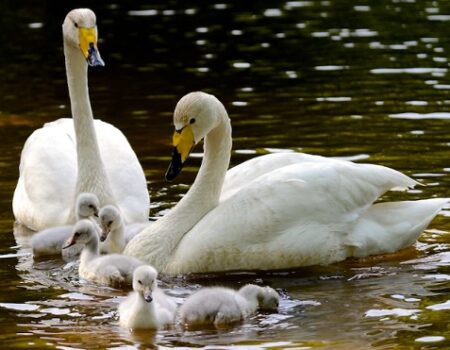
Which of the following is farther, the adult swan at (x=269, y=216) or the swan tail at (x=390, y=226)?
the swan tail at (x=390, y=226)

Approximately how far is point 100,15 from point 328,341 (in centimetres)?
1932

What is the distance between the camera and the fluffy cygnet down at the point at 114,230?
449 inches

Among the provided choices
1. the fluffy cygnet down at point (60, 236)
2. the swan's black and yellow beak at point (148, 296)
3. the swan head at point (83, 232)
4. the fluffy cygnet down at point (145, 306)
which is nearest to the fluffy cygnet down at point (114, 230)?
the swan head at point (83, 232)

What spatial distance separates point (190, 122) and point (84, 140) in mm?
1681

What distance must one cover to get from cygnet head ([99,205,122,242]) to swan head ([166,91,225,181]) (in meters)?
0.67

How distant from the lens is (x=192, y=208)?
37.3 ft

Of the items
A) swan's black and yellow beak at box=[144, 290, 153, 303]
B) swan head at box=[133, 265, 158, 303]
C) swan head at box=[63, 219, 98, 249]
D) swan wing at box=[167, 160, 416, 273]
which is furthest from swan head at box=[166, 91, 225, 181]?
swan's black and yellow beak at box=[144, 290, 153, 303]

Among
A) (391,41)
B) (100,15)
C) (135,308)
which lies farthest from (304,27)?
(135,308)

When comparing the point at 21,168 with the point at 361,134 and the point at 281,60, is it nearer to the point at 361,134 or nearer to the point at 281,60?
the point at 361,134

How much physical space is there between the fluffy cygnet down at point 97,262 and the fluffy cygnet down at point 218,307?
1.14 metres

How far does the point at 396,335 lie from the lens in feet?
30.1

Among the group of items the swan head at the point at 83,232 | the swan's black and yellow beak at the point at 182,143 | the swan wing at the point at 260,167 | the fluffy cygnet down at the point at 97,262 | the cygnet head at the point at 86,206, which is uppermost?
the swan's black and yellow beak at the point at 182,143

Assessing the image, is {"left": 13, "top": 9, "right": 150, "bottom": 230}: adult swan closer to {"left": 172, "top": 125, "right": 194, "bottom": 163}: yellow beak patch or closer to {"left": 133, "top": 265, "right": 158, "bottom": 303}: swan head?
{"left": 172, "top": 125, "right": 194, "bottom": 163}: yellow beak patch

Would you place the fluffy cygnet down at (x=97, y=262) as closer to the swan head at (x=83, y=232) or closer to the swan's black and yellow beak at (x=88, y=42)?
the swan head at (x=83, y=232)
